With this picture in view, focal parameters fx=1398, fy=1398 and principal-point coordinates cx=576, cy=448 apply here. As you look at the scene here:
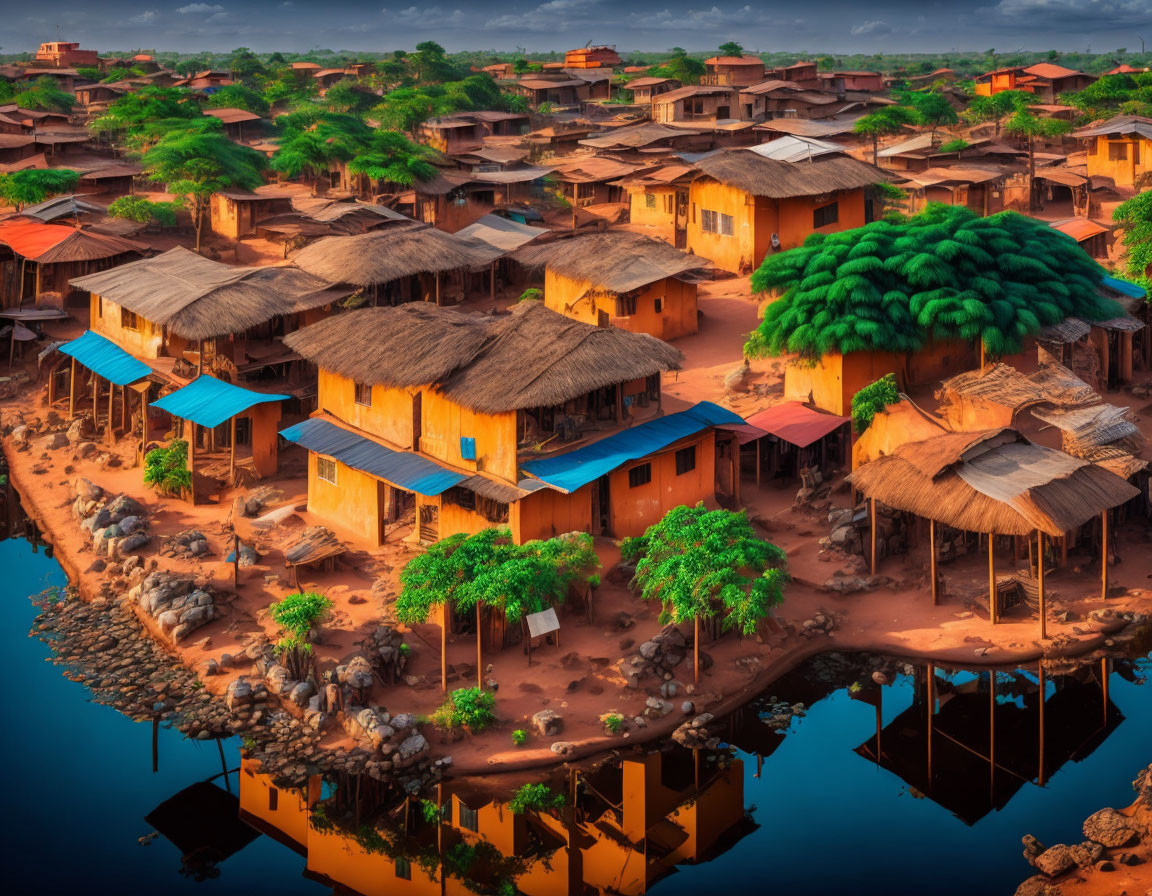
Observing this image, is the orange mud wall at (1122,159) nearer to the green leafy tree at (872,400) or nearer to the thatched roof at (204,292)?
the green leafy tree at (872,400)

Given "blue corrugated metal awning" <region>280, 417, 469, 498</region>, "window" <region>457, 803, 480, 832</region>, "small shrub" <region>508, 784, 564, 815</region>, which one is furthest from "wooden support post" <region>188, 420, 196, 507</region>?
"small shrub" <region>508, 784, 564, 815</region>

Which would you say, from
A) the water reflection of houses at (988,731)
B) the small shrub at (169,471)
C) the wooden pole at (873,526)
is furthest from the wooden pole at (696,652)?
the small shrub at (169,471)

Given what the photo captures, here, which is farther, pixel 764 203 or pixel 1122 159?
pixel 1122 159

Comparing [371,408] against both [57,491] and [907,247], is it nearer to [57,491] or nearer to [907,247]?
[57,491]

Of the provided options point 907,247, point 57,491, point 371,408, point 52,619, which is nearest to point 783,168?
point 907,247

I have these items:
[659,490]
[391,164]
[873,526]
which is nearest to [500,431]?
[659,490]

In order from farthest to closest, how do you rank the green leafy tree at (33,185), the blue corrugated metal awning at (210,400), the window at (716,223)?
the green leafy tree at (33,185)
the window at (716,223)
the blue corrugated metal awning at (210,400)

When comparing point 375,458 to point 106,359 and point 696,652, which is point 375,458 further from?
point 106,359
